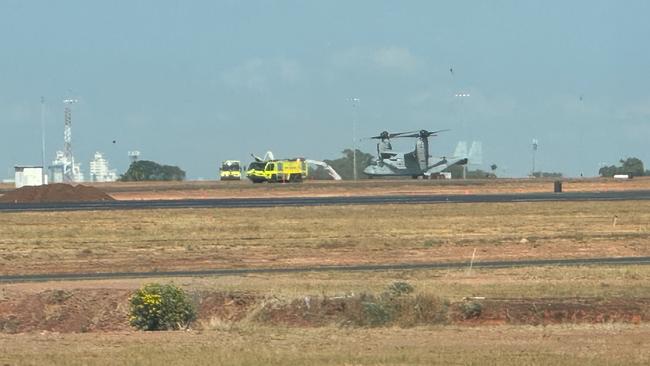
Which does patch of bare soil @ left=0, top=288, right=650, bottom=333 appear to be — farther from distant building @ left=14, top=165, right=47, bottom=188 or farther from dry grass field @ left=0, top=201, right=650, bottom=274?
distant building @ left=14, top=165, right=47, bottom=188

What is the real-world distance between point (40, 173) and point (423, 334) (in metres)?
107

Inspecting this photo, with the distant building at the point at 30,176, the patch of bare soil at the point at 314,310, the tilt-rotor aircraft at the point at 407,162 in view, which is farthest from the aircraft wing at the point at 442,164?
the patch of bare soil at the point at 314,310

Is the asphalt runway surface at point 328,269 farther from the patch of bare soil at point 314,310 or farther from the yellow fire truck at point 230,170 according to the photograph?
the yellow fire truck at point 230,170

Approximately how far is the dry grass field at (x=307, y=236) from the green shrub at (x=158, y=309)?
13713 millimetres

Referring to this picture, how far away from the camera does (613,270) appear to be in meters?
37.2

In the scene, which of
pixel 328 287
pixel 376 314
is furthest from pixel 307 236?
pixel 376 314

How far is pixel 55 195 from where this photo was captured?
88.8m

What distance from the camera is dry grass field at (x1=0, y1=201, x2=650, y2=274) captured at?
148 ft

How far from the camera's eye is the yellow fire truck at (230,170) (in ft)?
488

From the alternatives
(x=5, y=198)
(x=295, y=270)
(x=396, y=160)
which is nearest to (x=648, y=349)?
(x=295, y=270)

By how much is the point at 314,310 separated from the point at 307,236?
23.4m

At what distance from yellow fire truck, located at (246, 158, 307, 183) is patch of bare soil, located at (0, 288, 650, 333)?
94.7 metres

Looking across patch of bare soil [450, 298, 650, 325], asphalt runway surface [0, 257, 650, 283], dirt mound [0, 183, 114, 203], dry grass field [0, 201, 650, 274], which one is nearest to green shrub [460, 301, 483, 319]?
patch of bare soil [450, 298, 650, 325]

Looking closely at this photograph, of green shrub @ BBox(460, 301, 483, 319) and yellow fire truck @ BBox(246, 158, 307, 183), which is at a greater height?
yellow fire truck @ BBox(246, 158, 307, 183)
